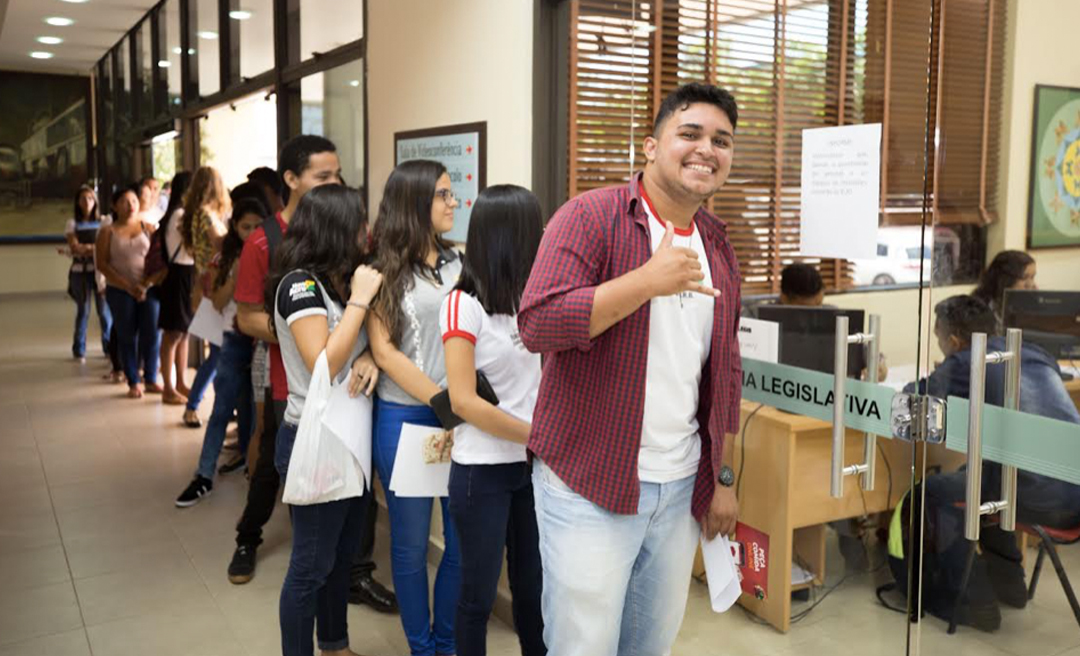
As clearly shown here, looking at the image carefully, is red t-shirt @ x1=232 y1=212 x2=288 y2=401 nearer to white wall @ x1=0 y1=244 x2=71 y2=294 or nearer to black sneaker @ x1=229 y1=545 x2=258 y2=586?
black sneaker @ x1=229 y1=545 x2=258 y2=586

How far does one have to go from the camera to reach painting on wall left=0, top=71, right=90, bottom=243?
14430 mm

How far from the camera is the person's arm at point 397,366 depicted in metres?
2.49

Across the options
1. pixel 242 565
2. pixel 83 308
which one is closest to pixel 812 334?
pixel 242 565

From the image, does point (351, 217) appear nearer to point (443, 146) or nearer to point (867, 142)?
point (443, 146)

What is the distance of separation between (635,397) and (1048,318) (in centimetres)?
79

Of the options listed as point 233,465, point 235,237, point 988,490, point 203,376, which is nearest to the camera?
point 988,490

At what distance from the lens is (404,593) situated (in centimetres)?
267

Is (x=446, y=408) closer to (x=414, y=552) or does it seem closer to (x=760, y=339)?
(x=414, y=552)

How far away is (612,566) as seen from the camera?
179 cm

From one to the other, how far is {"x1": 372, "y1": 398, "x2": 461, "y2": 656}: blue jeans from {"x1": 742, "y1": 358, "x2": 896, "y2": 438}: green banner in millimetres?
864

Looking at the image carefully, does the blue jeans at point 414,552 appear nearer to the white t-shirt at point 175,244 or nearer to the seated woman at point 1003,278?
the seated woman at point 1003,278

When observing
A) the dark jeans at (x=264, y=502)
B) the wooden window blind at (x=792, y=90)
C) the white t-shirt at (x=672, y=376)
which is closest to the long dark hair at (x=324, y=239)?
the wooden window blind at (x=792, y=90)

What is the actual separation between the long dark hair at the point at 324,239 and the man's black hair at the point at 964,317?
150 cm

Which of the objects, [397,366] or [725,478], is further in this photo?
[397,366]
